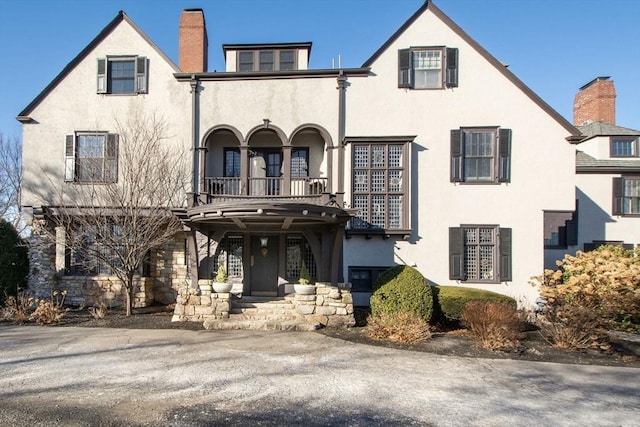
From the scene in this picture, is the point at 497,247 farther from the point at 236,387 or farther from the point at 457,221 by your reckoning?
the point at 236,387

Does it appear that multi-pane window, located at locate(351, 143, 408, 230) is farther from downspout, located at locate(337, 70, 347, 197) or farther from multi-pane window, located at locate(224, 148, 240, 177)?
multi-pane window, located at locate(224, 148, 240, 177)

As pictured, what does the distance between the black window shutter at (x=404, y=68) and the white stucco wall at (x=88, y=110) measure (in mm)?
7776

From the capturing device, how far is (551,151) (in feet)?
41.5

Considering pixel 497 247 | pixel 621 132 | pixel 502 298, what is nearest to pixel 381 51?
pixel 497 247

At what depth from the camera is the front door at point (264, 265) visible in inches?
514

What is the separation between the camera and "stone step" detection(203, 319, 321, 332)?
32.5ft

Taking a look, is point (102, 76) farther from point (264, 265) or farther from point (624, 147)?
point (624, 147)

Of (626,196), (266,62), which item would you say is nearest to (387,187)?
(266,62)

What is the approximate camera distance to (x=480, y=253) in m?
12.7

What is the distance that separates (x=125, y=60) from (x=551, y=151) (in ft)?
52.1

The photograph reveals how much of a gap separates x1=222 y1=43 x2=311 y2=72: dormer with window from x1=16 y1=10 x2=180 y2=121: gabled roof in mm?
2329

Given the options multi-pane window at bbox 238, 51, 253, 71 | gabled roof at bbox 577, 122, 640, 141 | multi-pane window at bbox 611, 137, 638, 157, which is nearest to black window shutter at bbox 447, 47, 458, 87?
multi-pane window at bbox 238, 51, 253, 71

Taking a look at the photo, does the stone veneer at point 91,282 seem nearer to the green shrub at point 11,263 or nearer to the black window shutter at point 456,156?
the green shrub at point 11,263

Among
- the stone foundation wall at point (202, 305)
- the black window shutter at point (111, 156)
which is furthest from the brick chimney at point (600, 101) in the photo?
the black window shutter at point (111, 156)
